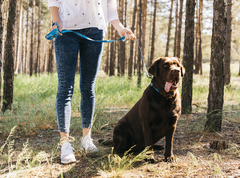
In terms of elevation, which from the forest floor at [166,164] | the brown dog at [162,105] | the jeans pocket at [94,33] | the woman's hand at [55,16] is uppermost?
the woman's hand at [55,16]

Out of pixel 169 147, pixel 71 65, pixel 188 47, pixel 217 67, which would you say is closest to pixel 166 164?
pixel 169 147

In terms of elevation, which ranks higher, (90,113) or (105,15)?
(105,15)

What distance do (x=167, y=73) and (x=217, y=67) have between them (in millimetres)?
1487

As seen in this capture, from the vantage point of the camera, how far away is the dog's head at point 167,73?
229cm

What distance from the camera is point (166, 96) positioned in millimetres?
2359

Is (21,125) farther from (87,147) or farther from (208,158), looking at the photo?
(208,158)

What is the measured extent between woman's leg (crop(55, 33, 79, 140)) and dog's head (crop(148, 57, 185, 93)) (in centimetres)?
92

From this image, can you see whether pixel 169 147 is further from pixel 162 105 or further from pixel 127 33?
pixel 127 33

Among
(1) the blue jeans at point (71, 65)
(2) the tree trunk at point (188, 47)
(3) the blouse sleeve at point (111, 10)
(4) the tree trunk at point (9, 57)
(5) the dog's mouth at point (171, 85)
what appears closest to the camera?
(5) the dog's mouth at point (171, 85)

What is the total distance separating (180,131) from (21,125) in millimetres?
2947

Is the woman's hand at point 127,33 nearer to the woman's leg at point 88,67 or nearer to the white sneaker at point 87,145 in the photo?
the woman's leg at point 88,67

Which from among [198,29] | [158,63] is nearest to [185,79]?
[158,63]

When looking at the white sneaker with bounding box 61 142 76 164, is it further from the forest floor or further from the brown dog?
the brown dog

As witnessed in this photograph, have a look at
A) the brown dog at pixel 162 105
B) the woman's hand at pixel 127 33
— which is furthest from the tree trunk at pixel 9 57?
the brown dog at pixel 162 105
